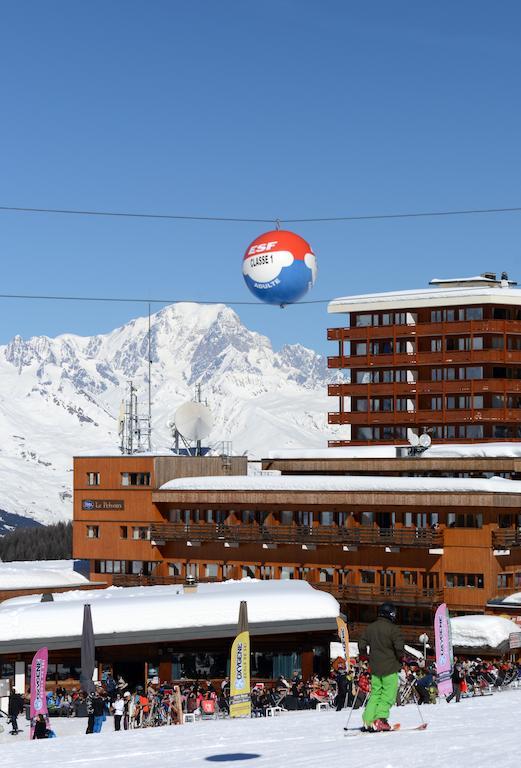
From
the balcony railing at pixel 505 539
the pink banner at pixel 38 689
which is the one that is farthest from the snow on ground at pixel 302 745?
the balcony railing at pixel 505 539

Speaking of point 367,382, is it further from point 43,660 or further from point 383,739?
point 383,739

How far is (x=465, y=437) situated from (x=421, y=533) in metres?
26.0

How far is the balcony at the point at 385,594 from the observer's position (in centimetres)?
6519

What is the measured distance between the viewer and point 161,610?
175 ft

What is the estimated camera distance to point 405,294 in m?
93.1

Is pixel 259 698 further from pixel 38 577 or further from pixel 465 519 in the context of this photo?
pixel 38 577

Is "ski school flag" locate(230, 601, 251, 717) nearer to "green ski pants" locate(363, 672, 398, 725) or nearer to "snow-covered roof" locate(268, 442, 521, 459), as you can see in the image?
"green ski pants" locate(363, 672, 398, 725)

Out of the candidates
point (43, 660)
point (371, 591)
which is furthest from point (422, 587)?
point (43, 660)

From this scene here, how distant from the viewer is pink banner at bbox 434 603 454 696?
103 feet

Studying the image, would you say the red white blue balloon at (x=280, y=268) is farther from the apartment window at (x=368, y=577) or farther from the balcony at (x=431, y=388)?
the balcony at (x=431, y=388)

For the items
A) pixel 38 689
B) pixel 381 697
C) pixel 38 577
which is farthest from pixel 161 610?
pixel 381 697

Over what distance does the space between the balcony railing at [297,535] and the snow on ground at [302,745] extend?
4001 cm

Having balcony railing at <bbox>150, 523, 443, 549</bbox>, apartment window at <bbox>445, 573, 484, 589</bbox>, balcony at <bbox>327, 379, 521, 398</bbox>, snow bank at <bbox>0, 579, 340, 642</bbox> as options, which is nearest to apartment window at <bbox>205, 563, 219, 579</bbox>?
balcony railing at <bbox>150, 523, 443, 549</bbox>

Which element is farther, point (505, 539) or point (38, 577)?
point (38, 577)
